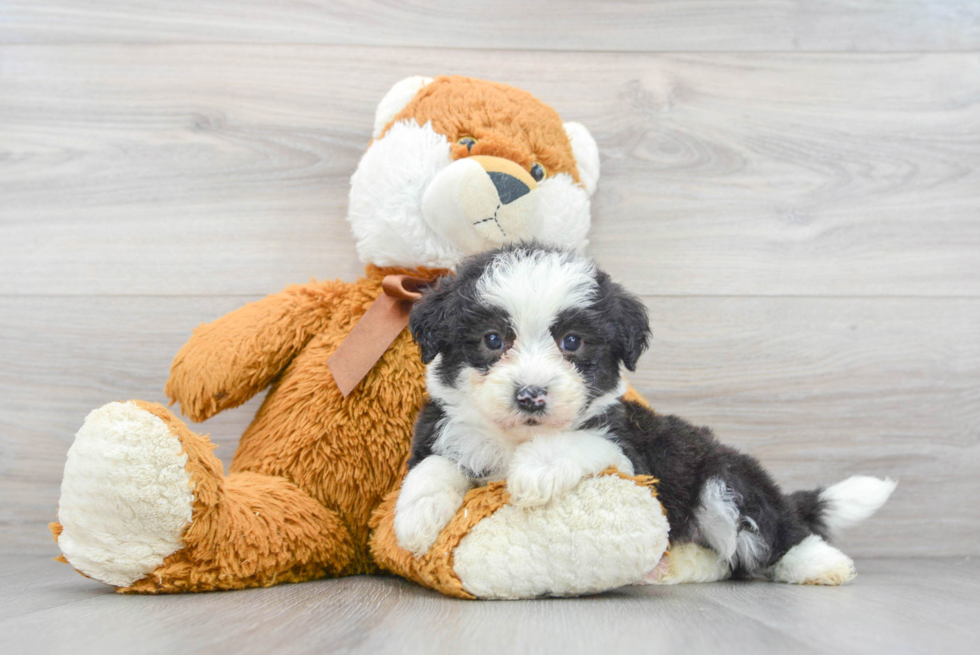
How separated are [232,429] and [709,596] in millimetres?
1238

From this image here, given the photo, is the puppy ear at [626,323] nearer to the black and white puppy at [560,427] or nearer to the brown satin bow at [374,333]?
the black and white puppy at [560,427]

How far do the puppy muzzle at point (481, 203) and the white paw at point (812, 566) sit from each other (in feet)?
2.70

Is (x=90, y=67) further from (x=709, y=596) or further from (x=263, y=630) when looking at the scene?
(x=709, y=596)

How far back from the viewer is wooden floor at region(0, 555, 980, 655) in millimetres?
977

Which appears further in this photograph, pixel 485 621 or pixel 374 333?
pixel 374 333

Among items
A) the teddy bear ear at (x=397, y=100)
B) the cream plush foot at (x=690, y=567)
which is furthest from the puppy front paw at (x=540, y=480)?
the teddy bear ear at (x=397, y=100)

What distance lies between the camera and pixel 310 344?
1.66m

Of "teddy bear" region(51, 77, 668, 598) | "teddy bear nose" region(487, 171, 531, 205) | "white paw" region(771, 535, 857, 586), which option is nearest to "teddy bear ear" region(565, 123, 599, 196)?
"teddy bear" region(51, 77, 668, 598)

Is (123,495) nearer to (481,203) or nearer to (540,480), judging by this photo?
(540,480)

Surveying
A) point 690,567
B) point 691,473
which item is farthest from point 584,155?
point 690,567

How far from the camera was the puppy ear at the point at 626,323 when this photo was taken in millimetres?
1279

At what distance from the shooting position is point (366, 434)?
156cm

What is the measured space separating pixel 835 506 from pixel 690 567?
0.35 m

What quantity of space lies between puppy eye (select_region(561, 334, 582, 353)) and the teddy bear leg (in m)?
0.64
